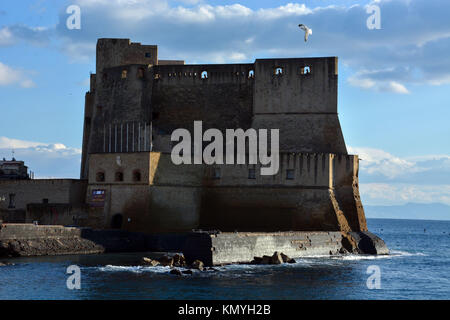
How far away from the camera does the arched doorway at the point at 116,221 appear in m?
38.1

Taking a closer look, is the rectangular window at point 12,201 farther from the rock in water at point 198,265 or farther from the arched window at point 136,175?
the rock in water at point 198,265

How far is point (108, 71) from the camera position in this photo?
4638 centimetres

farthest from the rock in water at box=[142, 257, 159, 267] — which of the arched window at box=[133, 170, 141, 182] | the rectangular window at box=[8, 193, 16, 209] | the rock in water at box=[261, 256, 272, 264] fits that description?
the rectangular window at box=[8, 193, 16, 209]

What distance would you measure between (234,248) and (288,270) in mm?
2753

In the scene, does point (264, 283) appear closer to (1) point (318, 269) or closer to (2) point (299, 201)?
(1) point (318, 269)

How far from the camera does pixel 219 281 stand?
26000 millimetres

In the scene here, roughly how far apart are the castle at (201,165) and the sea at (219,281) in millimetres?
5164

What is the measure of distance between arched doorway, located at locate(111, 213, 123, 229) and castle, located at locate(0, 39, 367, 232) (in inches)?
2.1

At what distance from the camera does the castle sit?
125 feet

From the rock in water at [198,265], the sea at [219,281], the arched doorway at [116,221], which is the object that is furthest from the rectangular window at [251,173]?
the rock in water at [198,265]

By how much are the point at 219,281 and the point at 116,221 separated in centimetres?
1350

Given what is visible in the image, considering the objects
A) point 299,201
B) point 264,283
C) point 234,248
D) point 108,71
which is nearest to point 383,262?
point 299,201

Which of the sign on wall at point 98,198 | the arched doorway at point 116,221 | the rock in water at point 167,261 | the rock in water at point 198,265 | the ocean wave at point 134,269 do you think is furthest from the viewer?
the sign on wall at point 98,198

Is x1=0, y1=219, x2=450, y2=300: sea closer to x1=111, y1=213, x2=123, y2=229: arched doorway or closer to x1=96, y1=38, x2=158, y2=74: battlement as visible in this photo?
x1=111, y1=213, x2=123, y2=229: arched doorway
